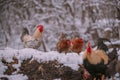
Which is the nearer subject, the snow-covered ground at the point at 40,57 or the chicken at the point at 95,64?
the chicken at the point at 95,64

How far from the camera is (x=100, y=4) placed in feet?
53.6

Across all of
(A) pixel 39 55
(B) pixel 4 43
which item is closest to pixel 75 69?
A: (A) pixel 39 55

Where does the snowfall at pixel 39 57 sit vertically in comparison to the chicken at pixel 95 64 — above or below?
below

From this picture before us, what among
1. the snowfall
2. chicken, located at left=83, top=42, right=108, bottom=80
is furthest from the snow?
chicken, located at left=83, top=42, right=108, bottom=80

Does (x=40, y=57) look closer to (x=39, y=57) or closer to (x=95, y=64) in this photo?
(x=39, y=57)

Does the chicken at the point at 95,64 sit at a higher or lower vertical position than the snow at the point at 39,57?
higher

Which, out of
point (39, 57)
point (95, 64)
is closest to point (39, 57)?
point (39, 57)

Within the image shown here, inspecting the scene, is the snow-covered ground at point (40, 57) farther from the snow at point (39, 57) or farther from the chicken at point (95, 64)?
the chicken at point (95, 64)

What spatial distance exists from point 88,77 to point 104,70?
43 cm

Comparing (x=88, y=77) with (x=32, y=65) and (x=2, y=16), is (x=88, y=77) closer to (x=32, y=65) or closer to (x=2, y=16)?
(x=32, y=65)

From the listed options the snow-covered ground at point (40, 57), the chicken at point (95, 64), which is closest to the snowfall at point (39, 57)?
the snow-covered ground at point (40, 57)

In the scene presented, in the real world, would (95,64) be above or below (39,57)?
above

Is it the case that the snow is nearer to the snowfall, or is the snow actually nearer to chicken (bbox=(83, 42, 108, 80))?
the snowfall

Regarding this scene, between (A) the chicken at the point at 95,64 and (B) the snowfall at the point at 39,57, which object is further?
(B) the snowfall at the point at 39,57
